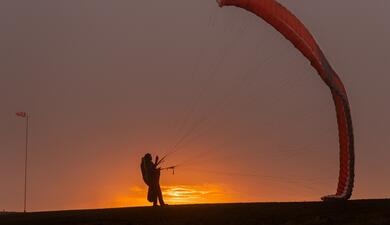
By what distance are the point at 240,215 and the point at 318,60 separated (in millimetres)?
10156

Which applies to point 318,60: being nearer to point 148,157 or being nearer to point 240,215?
point 240,215

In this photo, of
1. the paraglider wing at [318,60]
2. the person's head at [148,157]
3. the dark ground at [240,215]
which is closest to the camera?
the dark ground at [240,215]

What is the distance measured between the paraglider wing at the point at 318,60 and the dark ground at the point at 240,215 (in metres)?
4.59

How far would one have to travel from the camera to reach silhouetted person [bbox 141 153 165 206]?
94.8 ft

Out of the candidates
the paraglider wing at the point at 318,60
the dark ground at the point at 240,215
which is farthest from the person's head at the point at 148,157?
the paraglider wing at the point at 318,60

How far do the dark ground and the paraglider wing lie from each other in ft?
15.1

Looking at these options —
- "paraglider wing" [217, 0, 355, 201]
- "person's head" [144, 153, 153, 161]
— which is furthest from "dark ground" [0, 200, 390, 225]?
"paraglider wing" [217, 0, 355, 201]

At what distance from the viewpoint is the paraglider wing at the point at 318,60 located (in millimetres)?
30109

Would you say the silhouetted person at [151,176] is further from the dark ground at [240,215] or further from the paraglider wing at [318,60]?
the paraglider wing at [318,60]

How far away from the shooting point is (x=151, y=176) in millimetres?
29078

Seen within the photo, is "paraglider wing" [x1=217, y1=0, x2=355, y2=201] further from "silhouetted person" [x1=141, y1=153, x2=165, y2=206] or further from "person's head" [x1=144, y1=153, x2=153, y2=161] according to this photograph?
"silhouetted person" [x1=141, y1=153, x2=165, y2=206]

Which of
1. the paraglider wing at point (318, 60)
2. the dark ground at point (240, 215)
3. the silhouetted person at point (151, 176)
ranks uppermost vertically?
the paraglider wing at point (318, 60)

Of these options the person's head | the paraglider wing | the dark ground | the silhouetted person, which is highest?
the paraglider wing

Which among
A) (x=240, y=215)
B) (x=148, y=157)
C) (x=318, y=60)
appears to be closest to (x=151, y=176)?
(x=148, y=157)
